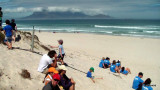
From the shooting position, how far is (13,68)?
5.79 metres

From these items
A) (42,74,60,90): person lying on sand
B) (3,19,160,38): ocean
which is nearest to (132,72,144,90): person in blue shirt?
(42,74,60,90): person lying on sand

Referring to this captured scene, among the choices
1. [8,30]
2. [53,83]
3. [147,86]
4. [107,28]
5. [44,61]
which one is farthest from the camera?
[107,28]

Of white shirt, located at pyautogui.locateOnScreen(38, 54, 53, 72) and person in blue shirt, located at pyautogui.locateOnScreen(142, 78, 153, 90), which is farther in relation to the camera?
person in blue shirt, located at pyautogui.locateOnScreen(142, 78, 153, 90)

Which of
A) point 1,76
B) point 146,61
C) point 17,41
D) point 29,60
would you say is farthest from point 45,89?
point 146,61

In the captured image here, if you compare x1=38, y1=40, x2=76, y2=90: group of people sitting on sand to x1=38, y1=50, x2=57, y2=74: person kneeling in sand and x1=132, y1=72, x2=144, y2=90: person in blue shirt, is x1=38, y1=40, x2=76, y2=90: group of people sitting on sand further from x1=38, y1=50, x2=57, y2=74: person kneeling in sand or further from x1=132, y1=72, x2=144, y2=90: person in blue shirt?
x1=132, y1=72, x2=144, y2=90: person in blue shirt

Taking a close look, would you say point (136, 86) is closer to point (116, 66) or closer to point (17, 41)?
point (116, 66)

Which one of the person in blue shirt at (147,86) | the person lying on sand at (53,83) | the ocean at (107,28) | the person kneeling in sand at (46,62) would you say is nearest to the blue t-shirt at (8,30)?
the person kneeling in sand at (46,62)

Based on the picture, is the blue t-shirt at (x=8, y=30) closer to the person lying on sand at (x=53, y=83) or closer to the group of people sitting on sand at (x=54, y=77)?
the group of people sitting on sand at (x=54, y=77)

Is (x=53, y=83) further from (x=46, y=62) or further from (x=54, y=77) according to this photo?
(x=46, y=62)

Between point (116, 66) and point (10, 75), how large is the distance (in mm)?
6851

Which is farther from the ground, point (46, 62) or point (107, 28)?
point (107, 28)

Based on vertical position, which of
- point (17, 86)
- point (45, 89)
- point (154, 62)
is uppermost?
point (45, 89)

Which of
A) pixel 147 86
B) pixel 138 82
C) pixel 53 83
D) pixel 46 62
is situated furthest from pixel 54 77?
pixel 138 82

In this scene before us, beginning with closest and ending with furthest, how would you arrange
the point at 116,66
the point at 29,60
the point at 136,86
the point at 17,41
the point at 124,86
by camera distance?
the point at 29,60 < the point at 136,86 < the point at 124,86 < the point at 17,41 < the point at 116,66
